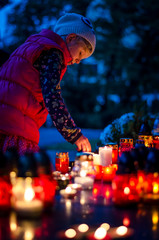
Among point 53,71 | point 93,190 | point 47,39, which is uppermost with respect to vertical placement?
point 47,39

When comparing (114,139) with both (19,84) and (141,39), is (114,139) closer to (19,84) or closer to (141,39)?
(19,84)

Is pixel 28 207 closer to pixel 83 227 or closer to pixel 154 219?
pixel 83 227

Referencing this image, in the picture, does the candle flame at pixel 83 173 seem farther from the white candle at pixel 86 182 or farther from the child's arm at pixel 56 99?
the child's arm at pixel 56 99

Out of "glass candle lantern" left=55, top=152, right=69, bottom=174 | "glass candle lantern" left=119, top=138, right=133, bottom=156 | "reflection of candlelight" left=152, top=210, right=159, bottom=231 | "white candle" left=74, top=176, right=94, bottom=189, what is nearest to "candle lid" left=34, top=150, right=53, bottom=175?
"reflection of candlelight" left=152, top=210, right=159, bottom=231

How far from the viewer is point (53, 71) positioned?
130 centimetres

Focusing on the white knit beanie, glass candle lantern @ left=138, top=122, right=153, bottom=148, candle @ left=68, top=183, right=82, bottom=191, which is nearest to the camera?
candle @ left=68, top=183, right=82, bottom=191

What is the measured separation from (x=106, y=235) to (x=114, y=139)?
1.76 m

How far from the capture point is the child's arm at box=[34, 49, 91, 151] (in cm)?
130

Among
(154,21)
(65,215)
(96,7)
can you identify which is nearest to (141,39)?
(154,21)

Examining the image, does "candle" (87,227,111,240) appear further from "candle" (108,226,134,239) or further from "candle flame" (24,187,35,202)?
"candle flame" (24,187,35,202)

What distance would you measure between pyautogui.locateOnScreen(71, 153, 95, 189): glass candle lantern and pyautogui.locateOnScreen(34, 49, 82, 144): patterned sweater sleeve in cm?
19

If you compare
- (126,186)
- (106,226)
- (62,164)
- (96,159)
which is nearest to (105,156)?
(96,159)

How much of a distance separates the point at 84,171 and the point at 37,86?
512 millimetres

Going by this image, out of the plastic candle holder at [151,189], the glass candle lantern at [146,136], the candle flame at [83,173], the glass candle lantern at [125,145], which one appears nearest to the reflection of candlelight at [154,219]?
the plastic candle holder at [151,189]
